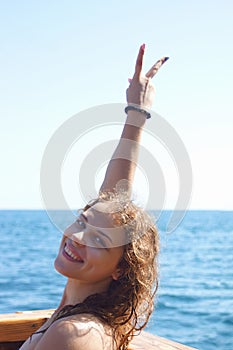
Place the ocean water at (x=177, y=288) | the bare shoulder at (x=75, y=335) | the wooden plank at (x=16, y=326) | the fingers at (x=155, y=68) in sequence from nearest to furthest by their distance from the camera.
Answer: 1. the bare shoulder at (x=75, y=335)
2. the fingers at (x=155, y=68)
3. the wooden plank at (x=16, y=326)
4. the ocean water at (x=177, y=288)

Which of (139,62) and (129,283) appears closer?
(129,283)

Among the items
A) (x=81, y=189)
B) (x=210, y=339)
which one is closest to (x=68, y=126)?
(x=81, y=189)

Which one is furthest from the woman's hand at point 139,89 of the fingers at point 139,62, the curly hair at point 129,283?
the curly hair at point 129,283

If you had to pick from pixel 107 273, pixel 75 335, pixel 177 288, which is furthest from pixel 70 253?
pixel 177 288

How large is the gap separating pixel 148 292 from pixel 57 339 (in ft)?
1.05

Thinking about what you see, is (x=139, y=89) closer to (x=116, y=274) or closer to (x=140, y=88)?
(x=140, y=88)

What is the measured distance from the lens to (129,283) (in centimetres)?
195

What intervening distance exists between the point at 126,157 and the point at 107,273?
20.3 inches

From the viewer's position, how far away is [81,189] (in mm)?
2201

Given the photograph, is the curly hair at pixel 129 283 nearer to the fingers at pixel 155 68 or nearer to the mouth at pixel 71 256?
the mouth at pixel 71 256

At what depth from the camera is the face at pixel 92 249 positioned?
6.23ft

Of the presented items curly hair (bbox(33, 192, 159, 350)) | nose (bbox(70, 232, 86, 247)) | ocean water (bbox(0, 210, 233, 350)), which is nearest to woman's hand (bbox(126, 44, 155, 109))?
ocean water (bbox(0, 210, 233, 350))

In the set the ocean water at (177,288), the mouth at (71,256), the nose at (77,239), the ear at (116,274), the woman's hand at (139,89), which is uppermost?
the woman's hand at (139,89)

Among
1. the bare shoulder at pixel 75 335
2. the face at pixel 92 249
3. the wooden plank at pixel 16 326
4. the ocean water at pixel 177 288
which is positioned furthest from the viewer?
the ocean water at pixel 177 288
